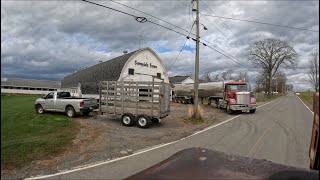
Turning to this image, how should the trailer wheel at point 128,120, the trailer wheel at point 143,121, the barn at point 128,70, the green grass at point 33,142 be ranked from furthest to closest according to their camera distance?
the barn at point 128,70
the trailer wheel at point 128,120
the trailer wheel at point 143,121
the green grass at point 33,142

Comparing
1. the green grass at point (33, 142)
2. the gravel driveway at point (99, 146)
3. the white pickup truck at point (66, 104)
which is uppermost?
the white pickup truck at point (66, 104)

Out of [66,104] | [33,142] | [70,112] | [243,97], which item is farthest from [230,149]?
[243,97]

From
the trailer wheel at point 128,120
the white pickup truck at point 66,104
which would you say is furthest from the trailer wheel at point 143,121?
the white pickup truck at point 66,104

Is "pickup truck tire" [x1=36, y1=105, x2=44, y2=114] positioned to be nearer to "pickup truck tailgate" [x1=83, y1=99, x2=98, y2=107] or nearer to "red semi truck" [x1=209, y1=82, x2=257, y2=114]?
"pickup truck tailgate" [x1=83, y1=99, x2=98, y2=107]

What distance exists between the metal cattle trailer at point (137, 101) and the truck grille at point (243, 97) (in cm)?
1193

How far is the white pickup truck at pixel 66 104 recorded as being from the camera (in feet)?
74.3

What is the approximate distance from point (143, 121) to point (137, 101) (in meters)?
1.36

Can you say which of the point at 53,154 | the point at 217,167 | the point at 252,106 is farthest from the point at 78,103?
the point at 217,167

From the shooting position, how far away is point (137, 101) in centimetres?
1894

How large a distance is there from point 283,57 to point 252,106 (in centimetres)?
5845

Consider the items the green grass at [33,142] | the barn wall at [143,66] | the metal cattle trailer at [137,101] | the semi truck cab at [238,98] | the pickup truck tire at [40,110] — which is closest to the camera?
the green grass at [33,142]

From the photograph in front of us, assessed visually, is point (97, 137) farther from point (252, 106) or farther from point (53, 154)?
point (252, 106)

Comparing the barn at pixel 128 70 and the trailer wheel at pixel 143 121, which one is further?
A: the barn at pixel 128 70

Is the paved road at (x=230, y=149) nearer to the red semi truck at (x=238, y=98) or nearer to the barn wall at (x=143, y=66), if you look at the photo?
the red semi truck at (x=238, y=98)
